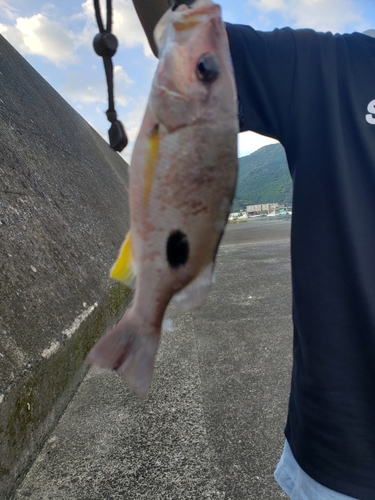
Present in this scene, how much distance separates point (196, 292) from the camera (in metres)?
0.79

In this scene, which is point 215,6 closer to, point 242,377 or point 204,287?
point 204,287

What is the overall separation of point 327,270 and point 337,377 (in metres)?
0.33

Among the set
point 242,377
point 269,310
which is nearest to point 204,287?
point 242,377

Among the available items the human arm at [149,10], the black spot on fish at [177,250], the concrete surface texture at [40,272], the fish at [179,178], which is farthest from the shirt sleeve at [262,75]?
the concrete surface texture at [40,272]

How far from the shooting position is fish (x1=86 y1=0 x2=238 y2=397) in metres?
0.75

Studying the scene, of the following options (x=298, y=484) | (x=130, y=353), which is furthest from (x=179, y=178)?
(x=298, y=484)

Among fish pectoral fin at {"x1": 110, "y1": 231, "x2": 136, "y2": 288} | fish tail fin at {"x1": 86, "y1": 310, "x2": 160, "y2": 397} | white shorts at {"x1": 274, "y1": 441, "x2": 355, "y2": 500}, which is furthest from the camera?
white shorts at {"x1": 274, "y1": 441, "x2": 355, "y2": 500}

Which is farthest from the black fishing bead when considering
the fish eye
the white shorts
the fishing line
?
the white shorts

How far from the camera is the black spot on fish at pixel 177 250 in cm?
78

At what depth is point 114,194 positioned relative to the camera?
657 centimetres

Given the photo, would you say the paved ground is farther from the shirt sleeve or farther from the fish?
the shirt sleeve

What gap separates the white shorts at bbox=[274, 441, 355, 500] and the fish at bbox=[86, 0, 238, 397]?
769 millimetres

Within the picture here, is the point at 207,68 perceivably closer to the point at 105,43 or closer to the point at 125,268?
the point at 105,43

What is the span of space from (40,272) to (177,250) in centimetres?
205
